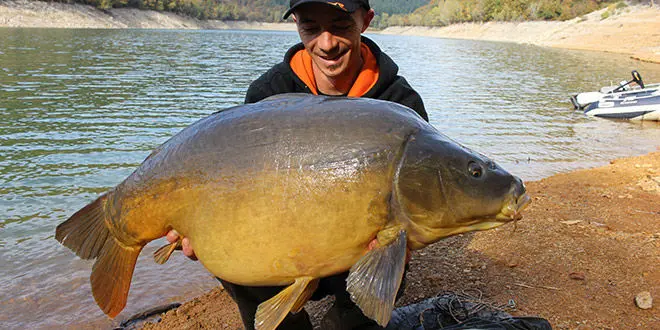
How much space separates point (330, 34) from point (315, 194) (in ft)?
3.85

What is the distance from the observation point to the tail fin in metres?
2.43

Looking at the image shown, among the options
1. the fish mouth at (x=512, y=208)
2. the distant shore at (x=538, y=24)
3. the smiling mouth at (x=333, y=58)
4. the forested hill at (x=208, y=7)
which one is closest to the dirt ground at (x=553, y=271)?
the fish mouth at (x=512, y=208)

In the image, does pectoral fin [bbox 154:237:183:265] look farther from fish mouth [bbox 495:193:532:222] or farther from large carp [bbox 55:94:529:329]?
fish mouth [bbox 495:193:532:222]

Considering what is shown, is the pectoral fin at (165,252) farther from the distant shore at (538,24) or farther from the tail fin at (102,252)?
the distant shore at (538,24)

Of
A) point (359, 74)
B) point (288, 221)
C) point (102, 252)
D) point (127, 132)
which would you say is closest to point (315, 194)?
point (288, 221)

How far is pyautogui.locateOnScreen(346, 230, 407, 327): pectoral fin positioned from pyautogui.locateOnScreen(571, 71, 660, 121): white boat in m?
14.8

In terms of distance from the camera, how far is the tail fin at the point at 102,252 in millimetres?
2428

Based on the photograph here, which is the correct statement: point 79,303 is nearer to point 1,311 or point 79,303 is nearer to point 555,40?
point 1,311

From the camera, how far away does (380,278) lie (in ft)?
6.56

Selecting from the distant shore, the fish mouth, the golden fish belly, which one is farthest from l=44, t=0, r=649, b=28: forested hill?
the fish mouth

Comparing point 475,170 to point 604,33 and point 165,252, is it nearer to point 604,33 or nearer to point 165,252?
point 165,252

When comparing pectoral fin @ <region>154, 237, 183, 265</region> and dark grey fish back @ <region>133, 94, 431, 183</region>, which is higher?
dark grey fish back @ <region>133, 94, 431, 183</region>

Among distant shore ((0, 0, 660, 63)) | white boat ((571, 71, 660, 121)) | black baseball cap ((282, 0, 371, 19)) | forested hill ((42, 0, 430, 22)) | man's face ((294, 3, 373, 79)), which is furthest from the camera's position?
forested hill ((42, 0, 430, 22))

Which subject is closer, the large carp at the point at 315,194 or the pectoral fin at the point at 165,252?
the large carp at the point at 315,194
